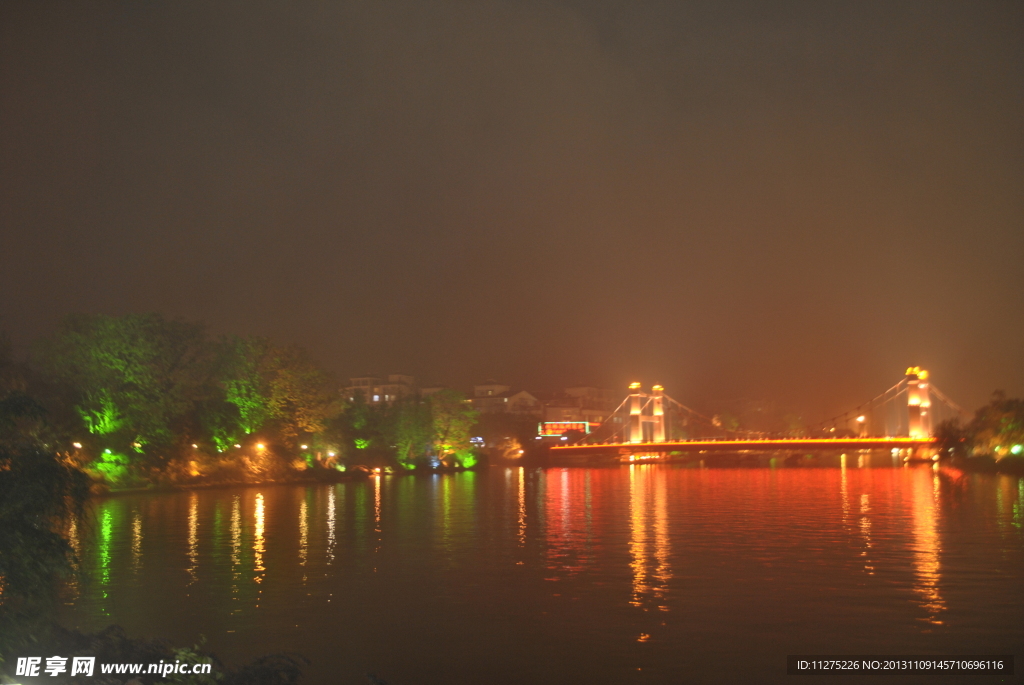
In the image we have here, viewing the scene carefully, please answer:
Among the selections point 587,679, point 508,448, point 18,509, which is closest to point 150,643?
point 18,509

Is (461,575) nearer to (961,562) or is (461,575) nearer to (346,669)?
(346,669)

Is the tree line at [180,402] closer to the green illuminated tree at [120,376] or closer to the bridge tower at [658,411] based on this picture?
the green illuminated tree at [120,376]

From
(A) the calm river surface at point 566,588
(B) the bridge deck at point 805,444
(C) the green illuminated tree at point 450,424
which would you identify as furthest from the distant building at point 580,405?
(A) the calm river surface at point 566,588

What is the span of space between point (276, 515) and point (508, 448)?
241 ft

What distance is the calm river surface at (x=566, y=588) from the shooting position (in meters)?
12.6

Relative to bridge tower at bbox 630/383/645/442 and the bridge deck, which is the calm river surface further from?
bridge tower at bbox 630/383/645/442

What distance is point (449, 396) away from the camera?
8469 centimetres

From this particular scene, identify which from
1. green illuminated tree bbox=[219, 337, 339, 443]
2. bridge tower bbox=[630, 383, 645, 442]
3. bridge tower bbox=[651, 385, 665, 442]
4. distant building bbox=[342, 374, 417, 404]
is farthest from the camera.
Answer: distant building bbox=[342, 374, 417, 404]

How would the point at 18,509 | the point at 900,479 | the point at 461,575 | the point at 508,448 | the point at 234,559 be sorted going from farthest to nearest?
the point at 508,448 → the point at 900,479 → the point at 234,559 → the point at 461,575 → the point at 18,509

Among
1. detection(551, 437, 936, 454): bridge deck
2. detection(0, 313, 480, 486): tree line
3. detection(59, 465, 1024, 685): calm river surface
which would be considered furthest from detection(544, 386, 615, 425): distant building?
detection(59, 465, 1024, 685): calm river surface

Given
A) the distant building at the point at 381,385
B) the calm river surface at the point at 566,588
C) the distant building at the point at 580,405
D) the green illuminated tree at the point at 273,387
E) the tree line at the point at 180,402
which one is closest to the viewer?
the calm river surface at the point at 566,588

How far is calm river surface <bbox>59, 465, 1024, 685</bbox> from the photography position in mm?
12555

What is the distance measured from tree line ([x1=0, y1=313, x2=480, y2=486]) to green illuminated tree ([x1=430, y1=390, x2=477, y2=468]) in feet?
37.1

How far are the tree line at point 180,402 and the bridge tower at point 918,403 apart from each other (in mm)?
55956
